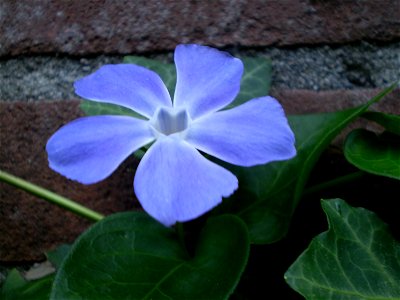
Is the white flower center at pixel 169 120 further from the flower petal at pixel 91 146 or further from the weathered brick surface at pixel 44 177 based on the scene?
the weathered brick surface at pixel 44 177

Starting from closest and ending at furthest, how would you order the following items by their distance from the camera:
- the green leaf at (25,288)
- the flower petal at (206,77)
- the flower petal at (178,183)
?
the flower petal at (178,183)
the flower petal at (206,77)
the green leaf at (25,288)

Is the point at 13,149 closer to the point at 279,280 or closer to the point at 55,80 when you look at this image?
the point at 55,80

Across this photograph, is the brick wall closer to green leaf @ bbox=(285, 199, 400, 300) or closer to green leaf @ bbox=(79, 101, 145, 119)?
green leaf @ bbox=(79, 101, 145, 119)

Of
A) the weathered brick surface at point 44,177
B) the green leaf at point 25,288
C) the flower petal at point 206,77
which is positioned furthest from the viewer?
the weathered brick surface at point 44,177

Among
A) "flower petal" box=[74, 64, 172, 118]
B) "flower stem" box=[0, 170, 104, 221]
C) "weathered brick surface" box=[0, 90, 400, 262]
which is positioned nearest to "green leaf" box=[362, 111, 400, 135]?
"weathered brick surface" box=[0, 90, 400, 262]

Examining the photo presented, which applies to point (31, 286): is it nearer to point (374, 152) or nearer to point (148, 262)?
point (148, 262)

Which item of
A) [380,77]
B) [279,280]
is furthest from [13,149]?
[380,77]

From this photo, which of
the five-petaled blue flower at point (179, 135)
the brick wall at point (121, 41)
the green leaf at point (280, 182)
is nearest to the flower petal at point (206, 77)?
the five-petaled blue flower at point (179, 135)
